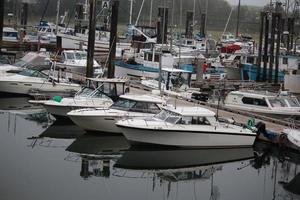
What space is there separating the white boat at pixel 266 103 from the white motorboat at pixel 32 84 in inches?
380

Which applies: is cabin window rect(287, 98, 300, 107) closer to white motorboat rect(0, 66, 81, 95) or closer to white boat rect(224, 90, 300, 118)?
white boat rect(224, 90, 300, 118)

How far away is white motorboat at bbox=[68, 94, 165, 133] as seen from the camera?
89.2 ft

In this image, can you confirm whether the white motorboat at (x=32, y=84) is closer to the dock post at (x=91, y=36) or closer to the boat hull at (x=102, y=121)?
the dock post at (x=91, y=36)

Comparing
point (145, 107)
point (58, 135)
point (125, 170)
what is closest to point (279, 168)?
point (125, 170)

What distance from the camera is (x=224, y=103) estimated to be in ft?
114

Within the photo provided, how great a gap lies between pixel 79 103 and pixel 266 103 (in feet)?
32.5

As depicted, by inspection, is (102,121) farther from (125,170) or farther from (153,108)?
(125,170)

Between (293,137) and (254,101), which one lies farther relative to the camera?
(254,101)

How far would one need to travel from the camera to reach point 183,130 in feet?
82.3

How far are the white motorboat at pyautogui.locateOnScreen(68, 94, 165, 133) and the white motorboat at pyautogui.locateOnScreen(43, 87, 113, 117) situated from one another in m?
1.70

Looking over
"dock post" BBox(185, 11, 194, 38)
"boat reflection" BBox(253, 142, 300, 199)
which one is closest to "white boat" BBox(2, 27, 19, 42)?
"dock post" BBox(185, 11, 194, 38)

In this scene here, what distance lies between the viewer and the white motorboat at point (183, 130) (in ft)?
82.1

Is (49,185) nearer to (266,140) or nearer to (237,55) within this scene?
(266,140)

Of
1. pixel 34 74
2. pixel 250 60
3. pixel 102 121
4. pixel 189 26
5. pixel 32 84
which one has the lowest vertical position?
pixel 102 121
